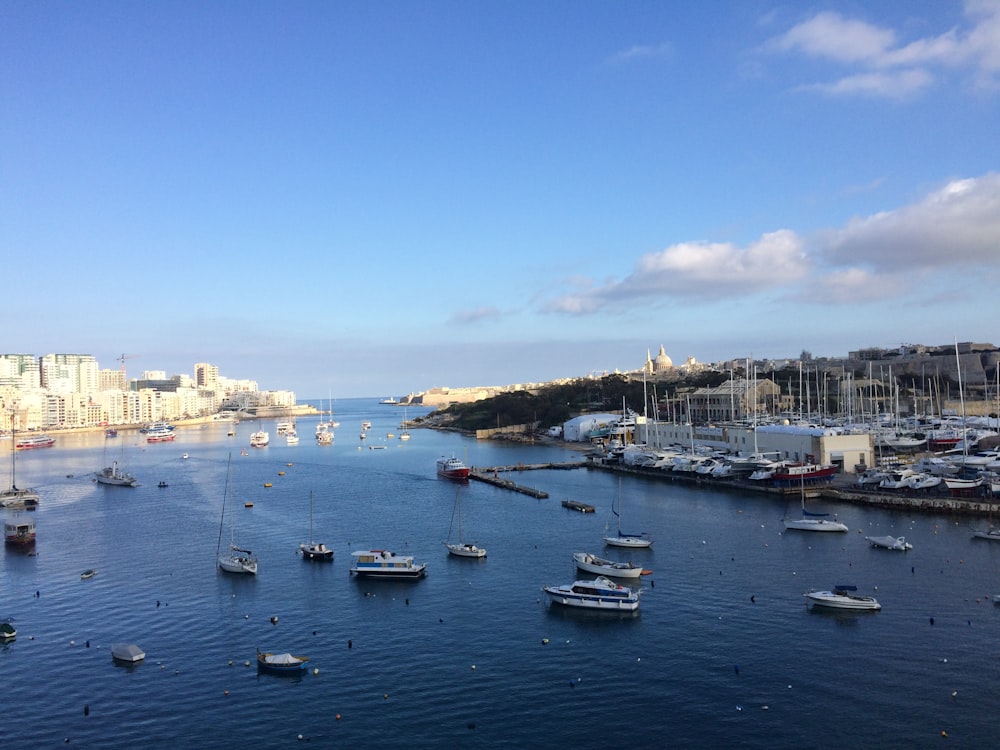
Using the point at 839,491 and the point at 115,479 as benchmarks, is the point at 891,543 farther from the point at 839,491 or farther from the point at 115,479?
the point at 115,479

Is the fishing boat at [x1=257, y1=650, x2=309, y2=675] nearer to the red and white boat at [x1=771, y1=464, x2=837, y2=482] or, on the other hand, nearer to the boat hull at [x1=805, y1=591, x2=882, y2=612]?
the boat hull at [x1=805, y1=591, x2=882, y2=612]

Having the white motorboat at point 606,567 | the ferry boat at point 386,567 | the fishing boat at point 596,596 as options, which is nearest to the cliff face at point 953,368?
the white motorboat at point 606,567

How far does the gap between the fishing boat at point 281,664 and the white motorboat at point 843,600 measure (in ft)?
43.1

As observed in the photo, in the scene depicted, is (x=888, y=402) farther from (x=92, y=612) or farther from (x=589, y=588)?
(x=92, y=612)

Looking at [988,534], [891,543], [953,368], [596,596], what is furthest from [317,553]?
[953,368]

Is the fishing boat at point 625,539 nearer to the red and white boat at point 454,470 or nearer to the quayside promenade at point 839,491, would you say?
the quayside promenade at point 839,491

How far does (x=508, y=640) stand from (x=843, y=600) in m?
8.84

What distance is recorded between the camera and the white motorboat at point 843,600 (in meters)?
19.2

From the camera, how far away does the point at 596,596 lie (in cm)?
2030

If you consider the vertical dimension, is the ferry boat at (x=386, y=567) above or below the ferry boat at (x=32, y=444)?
below

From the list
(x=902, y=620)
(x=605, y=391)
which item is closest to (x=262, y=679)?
(x=902, y=620)

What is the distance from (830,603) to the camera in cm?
1936

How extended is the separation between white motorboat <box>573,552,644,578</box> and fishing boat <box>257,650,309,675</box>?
993cm

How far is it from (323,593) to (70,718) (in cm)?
844
